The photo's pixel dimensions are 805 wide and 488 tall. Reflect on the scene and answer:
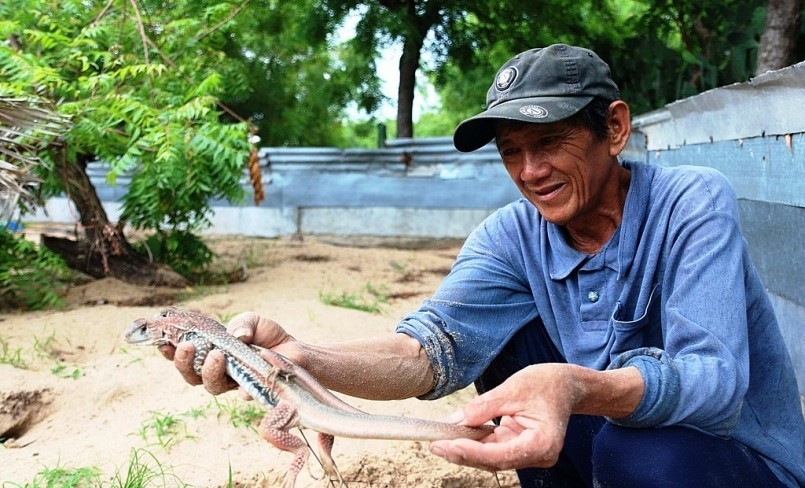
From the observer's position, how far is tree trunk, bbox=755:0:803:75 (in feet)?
19.8

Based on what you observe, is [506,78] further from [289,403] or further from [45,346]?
[45,346]

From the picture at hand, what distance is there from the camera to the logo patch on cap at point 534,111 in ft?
6.97

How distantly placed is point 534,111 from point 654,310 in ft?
2.24

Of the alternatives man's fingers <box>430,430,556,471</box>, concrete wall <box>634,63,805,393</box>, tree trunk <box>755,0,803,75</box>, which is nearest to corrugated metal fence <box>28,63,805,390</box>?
tree trunk <box>755,0,803,75</box>

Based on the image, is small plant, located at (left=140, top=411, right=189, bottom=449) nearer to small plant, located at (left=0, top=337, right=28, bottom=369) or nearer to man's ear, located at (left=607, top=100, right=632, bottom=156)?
small plant, located at (left=0, top=337, right=28, bottom=369)

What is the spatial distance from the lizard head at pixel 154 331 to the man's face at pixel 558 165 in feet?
3.55

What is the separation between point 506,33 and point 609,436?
8.15 meters

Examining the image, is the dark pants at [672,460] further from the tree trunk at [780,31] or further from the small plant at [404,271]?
the small plant at [404,271]

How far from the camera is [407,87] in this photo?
408 inches

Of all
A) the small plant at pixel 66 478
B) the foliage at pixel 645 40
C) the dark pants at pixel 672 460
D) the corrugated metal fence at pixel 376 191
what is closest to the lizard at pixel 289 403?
the dark pants at pixel 672 460

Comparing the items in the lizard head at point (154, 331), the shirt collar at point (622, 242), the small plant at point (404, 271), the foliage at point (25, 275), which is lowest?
the small plant at point (404, 271)

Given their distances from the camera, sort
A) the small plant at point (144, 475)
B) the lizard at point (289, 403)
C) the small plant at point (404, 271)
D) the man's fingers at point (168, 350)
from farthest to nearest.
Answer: the small plant at point (404, 271)
the small plant at point (144, 475)
the man's fingers at point (168, 350)
the lizard at point (289, 403)

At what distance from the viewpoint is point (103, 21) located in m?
6.11

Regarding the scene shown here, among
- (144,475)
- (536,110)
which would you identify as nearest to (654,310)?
(536,110)
